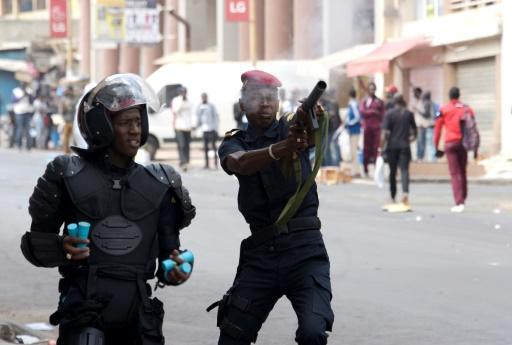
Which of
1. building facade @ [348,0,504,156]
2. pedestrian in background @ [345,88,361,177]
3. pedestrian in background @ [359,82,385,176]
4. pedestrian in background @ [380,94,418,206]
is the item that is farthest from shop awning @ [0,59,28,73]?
pedestrian in background @ [380,94,418,206]

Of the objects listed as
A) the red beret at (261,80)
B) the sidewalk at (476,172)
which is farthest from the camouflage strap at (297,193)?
the sidewalk at (476,172)

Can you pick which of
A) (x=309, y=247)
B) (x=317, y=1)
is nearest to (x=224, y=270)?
(x=309, y=247)

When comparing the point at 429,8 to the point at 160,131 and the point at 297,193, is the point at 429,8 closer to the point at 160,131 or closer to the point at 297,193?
the point at 160,131

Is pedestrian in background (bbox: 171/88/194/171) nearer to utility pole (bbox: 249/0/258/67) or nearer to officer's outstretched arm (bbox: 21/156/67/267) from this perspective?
utility pole (bbox: 249/0/258/67)

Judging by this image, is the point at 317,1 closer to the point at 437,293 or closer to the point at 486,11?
the point at 486,11

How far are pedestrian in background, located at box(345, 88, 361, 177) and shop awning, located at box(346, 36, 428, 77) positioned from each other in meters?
7.37

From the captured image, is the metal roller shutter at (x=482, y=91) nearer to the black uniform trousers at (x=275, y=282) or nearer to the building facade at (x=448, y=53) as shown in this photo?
the building facade at (x=448, y=53)

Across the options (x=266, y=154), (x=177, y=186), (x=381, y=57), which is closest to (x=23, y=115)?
(x=381, y=57)

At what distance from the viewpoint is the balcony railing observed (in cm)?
3547

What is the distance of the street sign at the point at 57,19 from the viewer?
62281 mm

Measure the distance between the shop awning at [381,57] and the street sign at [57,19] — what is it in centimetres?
2449

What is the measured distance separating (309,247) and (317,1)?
41.6m

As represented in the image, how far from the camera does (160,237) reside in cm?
577

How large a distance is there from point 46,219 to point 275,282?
1338mm
